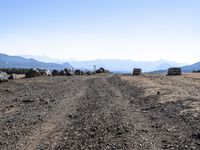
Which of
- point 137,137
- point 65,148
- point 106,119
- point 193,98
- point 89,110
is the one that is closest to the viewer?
point 65,148

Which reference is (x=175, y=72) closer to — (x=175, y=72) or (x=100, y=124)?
(x=175, y=72)

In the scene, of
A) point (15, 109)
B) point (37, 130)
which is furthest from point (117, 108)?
point (37, 130)

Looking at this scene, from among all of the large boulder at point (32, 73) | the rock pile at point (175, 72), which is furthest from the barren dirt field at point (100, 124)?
the rock pile at point (175, 72)

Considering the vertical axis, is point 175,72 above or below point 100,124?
above

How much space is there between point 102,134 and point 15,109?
28.1 feet

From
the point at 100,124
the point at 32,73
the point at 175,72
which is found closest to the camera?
the point at 100,124

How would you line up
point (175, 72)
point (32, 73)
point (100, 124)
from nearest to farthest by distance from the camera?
point (100, 124) < point (32, 73) < point (175, 72)

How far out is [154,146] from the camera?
13188 mm

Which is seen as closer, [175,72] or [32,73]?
[32,73]

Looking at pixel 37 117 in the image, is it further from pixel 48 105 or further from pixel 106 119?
pixel 48 105

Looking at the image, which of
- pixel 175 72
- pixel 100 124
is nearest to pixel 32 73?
pixel 175 72

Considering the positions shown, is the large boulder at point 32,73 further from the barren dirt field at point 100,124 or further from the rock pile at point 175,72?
the barren dirt field at point 100,124

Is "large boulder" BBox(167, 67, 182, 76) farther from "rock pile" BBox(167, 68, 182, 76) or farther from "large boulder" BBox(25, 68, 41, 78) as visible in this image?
"large boulder" BBox(25, 68, 41, 78)

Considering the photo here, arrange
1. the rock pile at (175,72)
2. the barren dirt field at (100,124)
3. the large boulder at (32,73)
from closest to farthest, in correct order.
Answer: the barren dirt field at (100,124), the large boulder at (32,73), the rock pile at (175,72)
